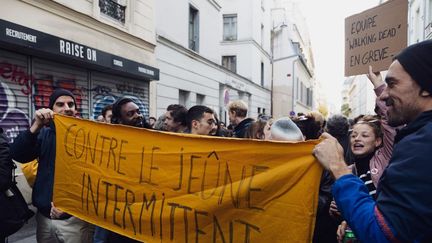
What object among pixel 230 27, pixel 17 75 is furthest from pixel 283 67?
pixel 17 75

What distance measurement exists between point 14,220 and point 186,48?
1237cm

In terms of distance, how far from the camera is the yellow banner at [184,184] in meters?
2.38

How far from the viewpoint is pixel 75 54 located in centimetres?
841

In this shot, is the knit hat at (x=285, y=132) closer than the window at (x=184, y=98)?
Yes

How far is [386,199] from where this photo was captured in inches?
63.9

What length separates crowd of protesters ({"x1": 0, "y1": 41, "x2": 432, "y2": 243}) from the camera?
155 cm

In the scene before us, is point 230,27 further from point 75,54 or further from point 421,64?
point 421,64

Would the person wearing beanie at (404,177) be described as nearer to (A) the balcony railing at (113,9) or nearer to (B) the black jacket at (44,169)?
(B) the black jacket at (44,169)

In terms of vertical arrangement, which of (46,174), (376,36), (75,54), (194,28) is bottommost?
(46,174)

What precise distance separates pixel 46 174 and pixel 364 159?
8.54 ft

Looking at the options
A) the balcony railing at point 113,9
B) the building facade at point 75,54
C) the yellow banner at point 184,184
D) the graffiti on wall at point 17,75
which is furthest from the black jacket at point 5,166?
the balcony railing at point 113,9

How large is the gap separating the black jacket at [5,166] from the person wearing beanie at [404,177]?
2.45 m

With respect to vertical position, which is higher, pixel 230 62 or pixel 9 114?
pixel 230 62

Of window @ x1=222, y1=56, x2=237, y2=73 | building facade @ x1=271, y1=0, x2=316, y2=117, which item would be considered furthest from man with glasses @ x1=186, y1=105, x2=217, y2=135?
building facade @ x1=271, y1=0, x2=316, y2=117
